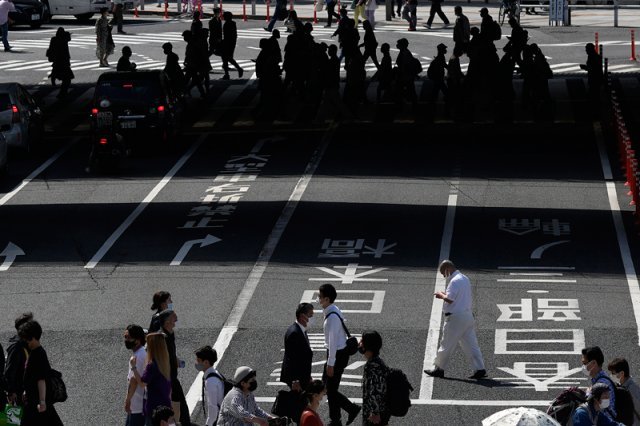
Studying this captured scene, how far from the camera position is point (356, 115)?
124ft

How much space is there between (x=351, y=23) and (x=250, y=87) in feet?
10.8

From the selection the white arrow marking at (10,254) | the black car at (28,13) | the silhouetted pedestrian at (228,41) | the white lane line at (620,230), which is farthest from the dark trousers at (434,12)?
the white arrow marking at (10,254)

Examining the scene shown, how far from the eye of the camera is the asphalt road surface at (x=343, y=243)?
2006 cm

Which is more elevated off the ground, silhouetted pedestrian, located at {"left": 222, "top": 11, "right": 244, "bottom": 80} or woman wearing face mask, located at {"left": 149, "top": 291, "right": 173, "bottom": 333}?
woman wearing face mask, located at {"left": 149, "top": 291, "right": 173, "bottom": 333}

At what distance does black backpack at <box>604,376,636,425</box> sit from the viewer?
47.7ft

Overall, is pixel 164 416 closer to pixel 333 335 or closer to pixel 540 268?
pixel 333 335

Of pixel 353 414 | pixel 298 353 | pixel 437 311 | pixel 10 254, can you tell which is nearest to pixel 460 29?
pixel 10 254

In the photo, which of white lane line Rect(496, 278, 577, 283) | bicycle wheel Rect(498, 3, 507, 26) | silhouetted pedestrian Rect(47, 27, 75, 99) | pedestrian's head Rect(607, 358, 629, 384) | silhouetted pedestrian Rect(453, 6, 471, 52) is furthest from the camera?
bicycle wheel Rect(498, 3, 507, 26)

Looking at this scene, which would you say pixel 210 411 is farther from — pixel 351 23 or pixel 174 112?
pixel 351 23

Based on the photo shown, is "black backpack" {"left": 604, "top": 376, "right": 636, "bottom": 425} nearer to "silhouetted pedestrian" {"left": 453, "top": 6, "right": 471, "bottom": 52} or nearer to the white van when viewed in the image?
"silhouetted pedestrian" {"left": 453, "top": 6, "right": 471, "bottom": 52}

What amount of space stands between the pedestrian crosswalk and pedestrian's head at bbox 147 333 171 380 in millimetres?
21334

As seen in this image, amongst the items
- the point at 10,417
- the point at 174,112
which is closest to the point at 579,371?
the point at 10,417

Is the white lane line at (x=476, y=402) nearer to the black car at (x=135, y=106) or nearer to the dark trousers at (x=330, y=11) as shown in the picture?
the black car at (x=135, y=106)

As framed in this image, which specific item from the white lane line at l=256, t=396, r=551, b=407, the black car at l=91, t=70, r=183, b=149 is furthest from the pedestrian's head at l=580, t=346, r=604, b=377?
the black car at l=91, t=70, r=183, b=149
